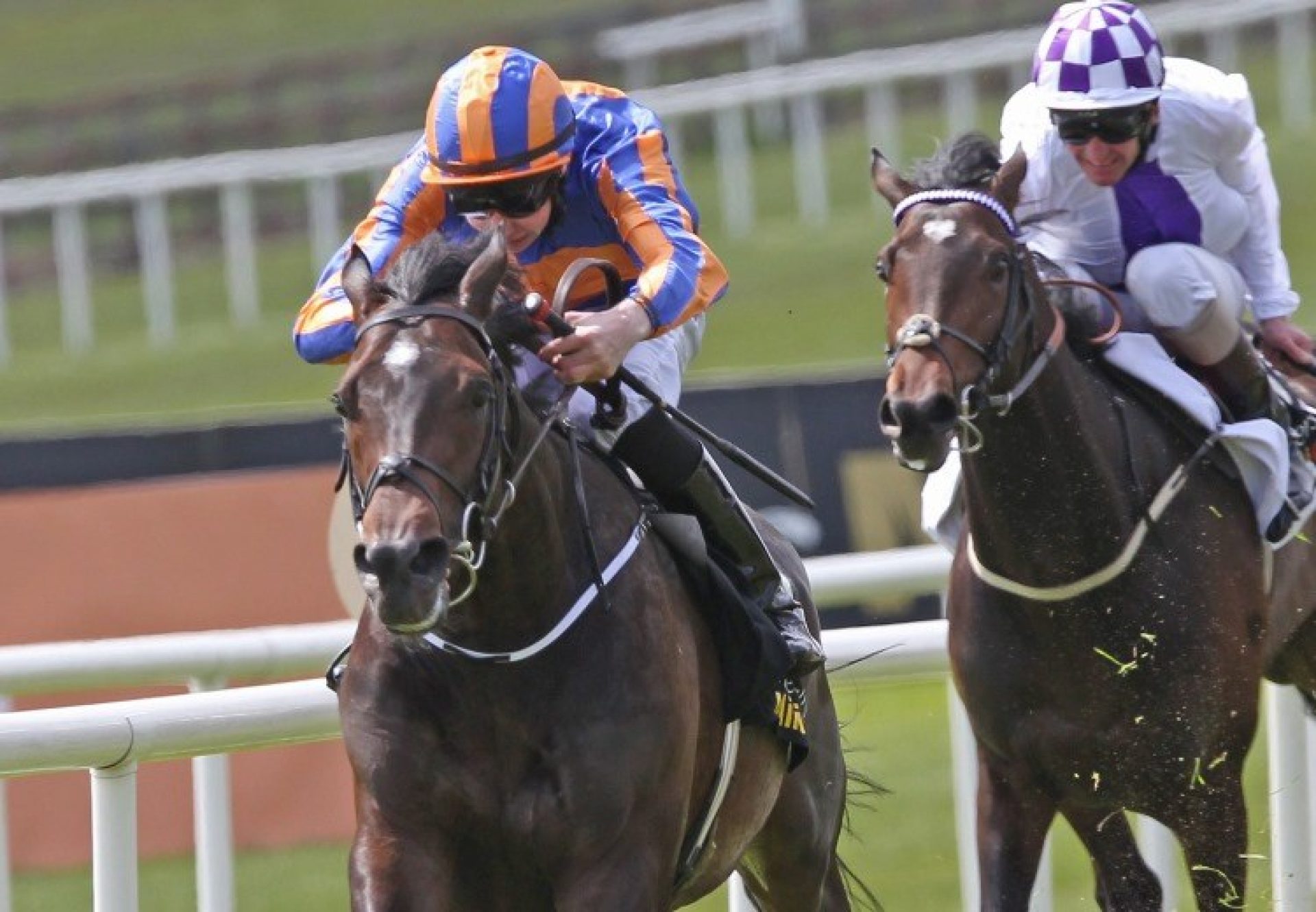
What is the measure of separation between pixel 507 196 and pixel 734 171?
1273 centimetres

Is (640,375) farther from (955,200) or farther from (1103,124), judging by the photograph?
(1103,124)

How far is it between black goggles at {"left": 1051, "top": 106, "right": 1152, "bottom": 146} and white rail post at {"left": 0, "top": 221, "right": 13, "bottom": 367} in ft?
41.9

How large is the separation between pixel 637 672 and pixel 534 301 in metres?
0.59

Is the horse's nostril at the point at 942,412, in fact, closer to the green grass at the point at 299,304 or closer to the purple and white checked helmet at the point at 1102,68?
the purple and white checked helmet at the point at 1102,68

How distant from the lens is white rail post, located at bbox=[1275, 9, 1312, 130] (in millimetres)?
16859

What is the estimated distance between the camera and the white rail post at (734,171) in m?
16.6

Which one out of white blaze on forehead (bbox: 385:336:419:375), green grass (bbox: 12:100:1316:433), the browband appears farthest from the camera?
green grass (bbox: 12:100:1316:433)

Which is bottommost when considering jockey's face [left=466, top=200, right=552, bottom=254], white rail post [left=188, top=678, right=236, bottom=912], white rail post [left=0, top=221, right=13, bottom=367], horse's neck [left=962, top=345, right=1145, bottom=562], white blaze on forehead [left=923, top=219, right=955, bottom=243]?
white rail post [left=0, top=221, right=13, bottom=367]

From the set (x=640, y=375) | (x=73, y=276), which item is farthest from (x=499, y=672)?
(x=73, y=276)

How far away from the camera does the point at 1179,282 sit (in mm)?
5430

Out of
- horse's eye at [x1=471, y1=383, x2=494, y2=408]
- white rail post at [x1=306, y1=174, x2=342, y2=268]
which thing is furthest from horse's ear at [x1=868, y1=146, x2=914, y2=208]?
white rail post at [x1=306, y1=174, x2=342, y2=268]

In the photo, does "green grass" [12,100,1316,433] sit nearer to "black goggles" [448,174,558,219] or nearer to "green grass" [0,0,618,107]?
"green grass" [0,0,618,107]

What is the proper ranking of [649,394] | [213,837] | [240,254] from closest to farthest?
[649,394] → [213,837] → [240,254]

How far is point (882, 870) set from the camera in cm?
783
